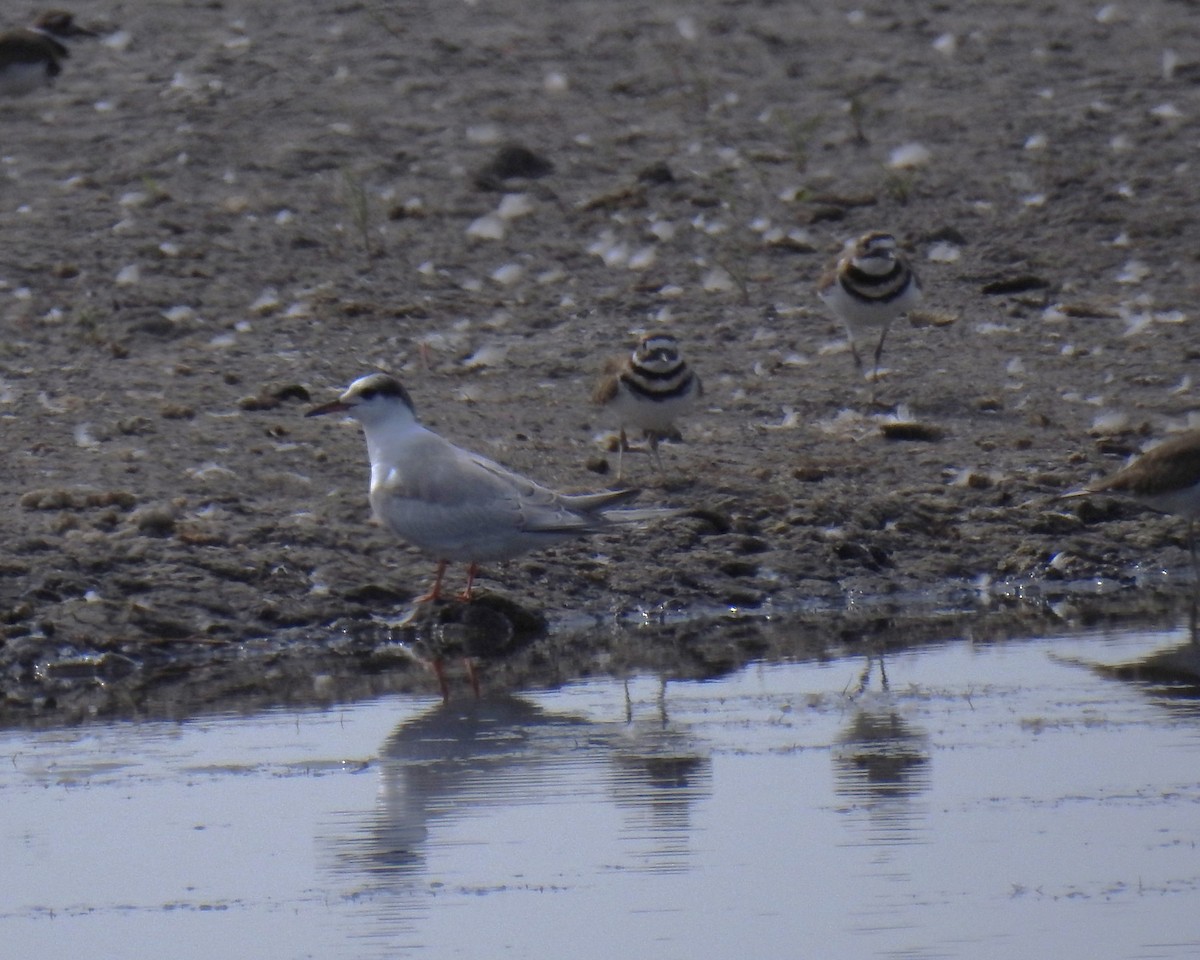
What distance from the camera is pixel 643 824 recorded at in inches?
235

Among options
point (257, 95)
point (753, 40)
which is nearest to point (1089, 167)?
point (753, 40)

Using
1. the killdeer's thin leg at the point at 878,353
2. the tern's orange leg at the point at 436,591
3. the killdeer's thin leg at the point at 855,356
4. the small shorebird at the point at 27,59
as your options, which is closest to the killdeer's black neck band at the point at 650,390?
the tern's orange leg at the point at 436,591

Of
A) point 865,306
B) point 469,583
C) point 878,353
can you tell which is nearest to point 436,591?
point 469,583

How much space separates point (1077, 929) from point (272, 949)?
186 cm

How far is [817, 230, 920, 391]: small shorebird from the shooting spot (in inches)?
454

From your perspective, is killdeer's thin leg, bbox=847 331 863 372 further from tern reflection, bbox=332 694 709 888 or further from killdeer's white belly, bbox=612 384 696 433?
tern reflection, bbox=332 694 709 888

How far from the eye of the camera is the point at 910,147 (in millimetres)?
14484

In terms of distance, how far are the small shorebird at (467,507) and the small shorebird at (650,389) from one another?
1.23 meters

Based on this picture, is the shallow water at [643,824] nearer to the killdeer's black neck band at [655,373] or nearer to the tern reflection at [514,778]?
the tern reflection at [514,778]

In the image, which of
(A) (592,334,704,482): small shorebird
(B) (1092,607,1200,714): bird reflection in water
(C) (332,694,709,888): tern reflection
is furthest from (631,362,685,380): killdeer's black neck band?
(C) (332,694,709,888): tern reflection

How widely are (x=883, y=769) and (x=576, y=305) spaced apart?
21.2 ft

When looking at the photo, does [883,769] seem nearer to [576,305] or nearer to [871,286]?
[871,286]

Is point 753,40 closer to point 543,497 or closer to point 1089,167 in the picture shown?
point 1089,167


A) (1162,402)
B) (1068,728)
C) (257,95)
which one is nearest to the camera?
(1068,728)
